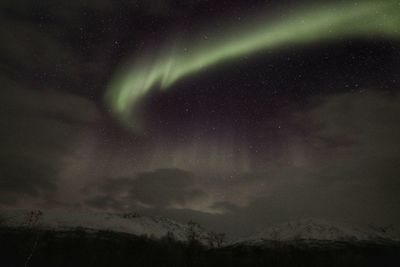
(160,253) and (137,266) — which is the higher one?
(160,253)

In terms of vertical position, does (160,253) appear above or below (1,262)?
above

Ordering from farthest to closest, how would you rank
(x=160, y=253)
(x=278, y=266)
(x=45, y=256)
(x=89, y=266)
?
(x=45, y=256), (x=160, y=253), (x=89, y=266), (x=278, y=266)

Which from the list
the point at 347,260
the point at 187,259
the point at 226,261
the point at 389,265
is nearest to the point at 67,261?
the point at 187,259

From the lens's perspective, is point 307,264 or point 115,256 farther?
point 115,256

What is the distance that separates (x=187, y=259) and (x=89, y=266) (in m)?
41.8

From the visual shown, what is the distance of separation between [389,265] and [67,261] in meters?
162

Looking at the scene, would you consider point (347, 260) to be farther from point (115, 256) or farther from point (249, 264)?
point (115, 256)

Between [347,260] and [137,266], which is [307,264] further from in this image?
[137,266]

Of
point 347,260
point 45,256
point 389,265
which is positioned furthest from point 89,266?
point 389,265

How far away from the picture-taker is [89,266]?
15800 cm

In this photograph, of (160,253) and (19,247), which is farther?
(19,247)

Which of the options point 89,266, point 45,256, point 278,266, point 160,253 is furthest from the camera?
point 45,256

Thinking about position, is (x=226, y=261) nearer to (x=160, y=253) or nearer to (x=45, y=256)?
(x=160, y=253)

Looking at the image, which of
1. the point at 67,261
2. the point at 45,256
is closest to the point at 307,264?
the point at 67,261
